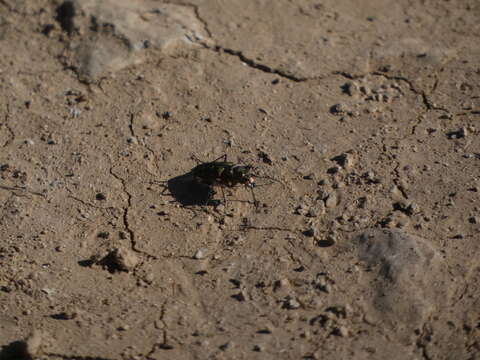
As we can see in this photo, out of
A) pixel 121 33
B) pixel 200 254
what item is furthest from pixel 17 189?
pixel 121 33

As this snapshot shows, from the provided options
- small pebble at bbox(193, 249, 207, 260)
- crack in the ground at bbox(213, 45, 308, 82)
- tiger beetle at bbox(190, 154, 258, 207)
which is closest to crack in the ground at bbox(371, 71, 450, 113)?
crack in the ground at bbox(213, 45, 308, 82)

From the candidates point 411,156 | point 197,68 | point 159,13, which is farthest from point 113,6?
point 411,156

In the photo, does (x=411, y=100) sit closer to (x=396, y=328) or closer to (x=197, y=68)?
(x=197, y=68)

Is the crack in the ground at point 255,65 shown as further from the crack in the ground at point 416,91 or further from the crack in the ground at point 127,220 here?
the crack in the ground at point 127,220

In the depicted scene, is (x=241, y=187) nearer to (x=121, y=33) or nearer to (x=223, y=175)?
(x=223, y=175)

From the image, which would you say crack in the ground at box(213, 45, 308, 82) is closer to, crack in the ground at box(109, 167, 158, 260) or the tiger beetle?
the tiger beetle
